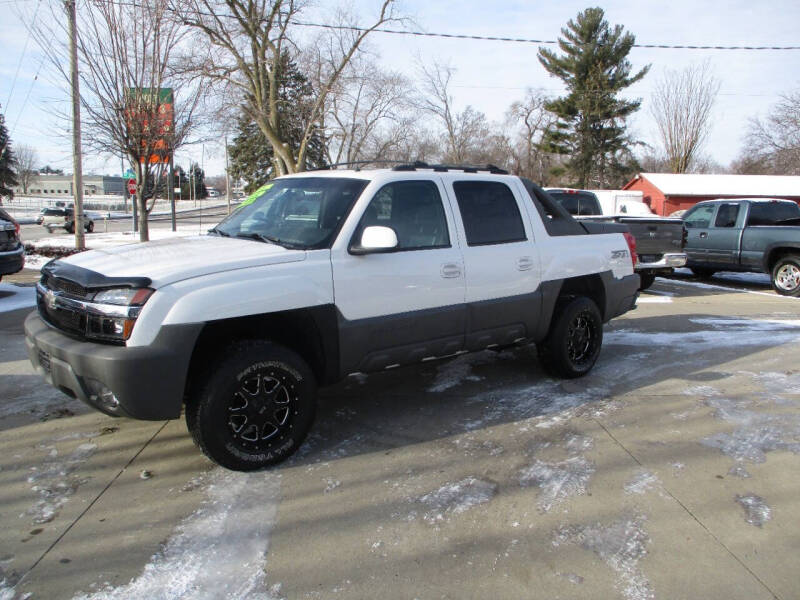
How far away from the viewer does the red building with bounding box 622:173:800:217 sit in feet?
126

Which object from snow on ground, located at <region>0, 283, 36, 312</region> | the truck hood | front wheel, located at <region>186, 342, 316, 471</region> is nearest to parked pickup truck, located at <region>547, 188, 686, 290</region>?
the truck hood

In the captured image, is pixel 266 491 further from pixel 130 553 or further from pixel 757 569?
pixel 757 569

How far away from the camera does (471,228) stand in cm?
468

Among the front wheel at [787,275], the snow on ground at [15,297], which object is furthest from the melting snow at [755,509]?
the front wheel at [787,275]

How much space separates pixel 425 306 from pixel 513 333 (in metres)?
1.05

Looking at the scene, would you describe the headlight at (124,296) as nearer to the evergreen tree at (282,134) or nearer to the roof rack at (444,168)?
the roof rack at (444,168)

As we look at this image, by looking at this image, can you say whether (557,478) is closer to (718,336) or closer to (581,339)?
(581,339)

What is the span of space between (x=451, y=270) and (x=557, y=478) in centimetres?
161

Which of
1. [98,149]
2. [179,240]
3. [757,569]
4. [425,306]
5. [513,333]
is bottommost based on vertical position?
[757,569]

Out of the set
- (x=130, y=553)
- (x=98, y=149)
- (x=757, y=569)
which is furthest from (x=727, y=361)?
(x=98, y=149)

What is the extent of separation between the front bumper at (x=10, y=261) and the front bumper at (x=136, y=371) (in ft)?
21.6

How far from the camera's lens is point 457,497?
3.45m

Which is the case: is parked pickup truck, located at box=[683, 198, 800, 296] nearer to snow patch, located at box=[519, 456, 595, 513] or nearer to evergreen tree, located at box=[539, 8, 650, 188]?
snow patch, located at box=[519, 456, 595, 513]

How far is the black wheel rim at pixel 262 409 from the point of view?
360 centimetres
